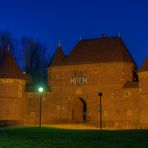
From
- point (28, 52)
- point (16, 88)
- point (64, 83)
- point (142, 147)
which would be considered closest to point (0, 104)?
point (16, 88)

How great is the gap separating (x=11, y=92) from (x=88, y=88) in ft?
35.0

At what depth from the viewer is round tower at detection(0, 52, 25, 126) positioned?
61500 millimetres

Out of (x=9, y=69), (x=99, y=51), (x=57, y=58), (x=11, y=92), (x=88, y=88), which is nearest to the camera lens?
(x=88, y=88)

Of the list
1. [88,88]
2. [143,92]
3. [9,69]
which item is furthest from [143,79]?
[9,69]

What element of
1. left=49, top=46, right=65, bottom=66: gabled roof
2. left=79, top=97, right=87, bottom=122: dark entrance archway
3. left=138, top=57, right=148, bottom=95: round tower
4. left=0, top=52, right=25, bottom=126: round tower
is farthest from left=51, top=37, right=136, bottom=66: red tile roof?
left=0, top=52, right=25, bottom=126: round tower

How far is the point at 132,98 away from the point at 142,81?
2.80 m

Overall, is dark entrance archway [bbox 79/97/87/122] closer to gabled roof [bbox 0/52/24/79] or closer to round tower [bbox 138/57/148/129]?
gabled roof [bbox 0/52/24/79]

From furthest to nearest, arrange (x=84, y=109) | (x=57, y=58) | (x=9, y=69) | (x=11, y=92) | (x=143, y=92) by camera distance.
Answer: (x=57, y=58) → (x=84, y=109) → (x=9, y=69) → (x=11, y=92) → (x=143, y=92)

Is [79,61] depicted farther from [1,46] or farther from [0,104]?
[1,46]

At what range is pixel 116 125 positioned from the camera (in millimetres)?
53188

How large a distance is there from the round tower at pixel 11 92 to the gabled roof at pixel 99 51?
717 centimetres

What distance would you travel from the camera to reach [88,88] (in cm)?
6181

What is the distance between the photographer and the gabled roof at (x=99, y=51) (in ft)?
201

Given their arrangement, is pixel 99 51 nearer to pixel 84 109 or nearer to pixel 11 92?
pixel 84 109
